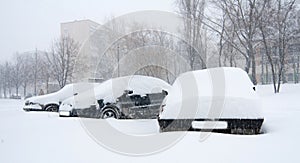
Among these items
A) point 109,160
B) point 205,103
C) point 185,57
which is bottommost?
point 109,160

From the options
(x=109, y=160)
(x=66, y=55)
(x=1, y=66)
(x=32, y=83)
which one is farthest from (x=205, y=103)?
(x=1, y=66)

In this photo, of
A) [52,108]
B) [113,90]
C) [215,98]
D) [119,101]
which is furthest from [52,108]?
[215,98]

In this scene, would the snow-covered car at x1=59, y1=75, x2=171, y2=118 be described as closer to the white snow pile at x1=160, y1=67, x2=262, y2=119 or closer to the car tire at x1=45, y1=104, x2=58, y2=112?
the white snow pile at x1=160, y1=67, x2=262, y2=119

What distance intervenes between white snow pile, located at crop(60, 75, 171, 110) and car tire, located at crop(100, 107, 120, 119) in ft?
A: 0.72

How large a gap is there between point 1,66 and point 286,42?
153ft

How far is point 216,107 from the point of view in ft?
13.6

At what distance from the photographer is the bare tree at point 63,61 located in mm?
27141

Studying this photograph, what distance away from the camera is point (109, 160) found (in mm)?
Result: 3180

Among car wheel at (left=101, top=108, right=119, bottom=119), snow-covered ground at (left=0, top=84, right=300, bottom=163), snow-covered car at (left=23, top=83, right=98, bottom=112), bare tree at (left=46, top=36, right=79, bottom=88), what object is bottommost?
snow-covered ground at (left=0, top=84, right=300, bottom=163)

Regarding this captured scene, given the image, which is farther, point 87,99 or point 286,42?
point 286,42

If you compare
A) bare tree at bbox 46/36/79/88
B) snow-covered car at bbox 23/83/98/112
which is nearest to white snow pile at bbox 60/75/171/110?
snow-covered car at bbox 23/83/98/112

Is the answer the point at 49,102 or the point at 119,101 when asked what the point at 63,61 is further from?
the point at 119,101

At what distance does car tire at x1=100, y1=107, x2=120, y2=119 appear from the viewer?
265 inches

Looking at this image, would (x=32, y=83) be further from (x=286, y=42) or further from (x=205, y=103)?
(x=205, y=103)
